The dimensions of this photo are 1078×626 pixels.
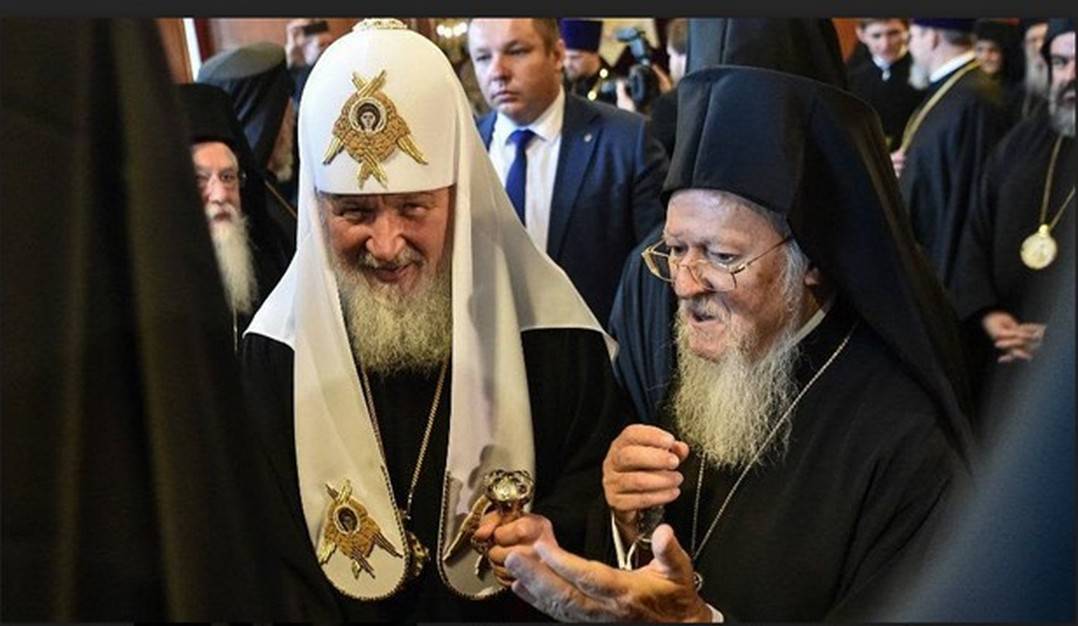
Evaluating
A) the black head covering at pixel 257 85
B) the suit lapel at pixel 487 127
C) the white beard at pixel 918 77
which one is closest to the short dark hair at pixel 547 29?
the suit lapel at pixel 487 127

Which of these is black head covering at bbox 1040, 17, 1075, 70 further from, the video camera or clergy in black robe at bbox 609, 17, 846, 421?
the video camera

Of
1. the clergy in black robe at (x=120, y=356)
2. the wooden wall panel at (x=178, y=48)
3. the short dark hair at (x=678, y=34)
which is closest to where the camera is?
the clergy in black robe at (x=120, y=356)

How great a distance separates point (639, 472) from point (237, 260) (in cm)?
63

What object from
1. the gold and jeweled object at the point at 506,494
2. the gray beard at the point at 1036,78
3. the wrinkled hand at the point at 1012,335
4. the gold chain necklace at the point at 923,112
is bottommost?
the gold and jeweled object at the point at 506,494

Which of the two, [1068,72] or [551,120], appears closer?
[1068,72]

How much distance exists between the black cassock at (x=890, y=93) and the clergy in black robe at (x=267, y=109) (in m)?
0.78

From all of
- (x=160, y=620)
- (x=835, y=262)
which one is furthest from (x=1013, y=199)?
(x=160, y=620)

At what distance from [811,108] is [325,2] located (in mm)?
675

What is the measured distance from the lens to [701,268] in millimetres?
1695

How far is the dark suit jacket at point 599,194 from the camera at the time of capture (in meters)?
1.77

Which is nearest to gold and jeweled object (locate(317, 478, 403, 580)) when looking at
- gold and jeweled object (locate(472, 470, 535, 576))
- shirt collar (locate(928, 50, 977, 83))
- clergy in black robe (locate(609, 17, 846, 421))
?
gold and jeweled object (locate(472, 470, 535, 576))

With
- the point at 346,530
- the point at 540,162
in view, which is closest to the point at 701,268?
the point at 540,162

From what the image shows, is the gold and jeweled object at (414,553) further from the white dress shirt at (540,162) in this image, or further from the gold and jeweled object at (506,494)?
the white dress shirt at (540,162)

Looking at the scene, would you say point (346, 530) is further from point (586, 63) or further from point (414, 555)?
point (586, 63)
